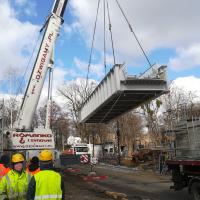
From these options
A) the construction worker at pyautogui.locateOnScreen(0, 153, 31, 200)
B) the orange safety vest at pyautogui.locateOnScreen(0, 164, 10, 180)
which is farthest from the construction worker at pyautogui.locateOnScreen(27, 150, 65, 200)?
the orange safety vest at pyautogui.locateOnScreen(0, 164, 10, 180)

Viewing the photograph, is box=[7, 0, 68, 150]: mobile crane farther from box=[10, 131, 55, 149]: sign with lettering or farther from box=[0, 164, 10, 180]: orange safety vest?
box=[0, 164, 10, 180]: orange safety vest

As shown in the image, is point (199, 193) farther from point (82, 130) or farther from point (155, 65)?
point (82, 130)

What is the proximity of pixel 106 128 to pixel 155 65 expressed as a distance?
58.7 m

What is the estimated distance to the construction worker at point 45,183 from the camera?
485 centimetres

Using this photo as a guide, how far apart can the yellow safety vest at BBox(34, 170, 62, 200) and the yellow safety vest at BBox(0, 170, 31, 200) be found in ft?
2.27

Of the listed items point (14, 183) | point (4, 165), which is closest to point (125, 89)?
point (4, 165)

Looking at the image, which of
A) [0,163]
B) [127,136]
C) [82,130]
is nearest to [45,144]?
[0,163]

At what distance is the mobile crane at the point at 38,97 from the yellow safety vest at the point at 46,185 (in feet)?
42.1

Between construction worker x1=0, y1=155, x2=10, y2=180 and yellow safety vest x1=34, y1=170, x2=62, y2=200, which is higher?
construction worker x1=0, y1=155, x2=10, y2=180

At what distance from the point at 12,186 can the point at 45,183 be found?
81cm

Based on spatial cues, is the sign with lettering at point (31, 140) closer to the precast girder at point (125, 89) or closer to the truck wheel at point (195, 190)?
the precast girder at point (125, 89)

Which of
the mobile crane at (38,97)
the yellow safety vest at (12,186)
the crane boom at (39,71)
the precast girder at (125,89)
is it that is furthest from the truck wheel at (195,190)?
the crane boom at (39,71)

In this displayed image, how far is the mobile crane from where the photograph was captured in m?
17.6

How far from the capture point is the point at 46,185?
4.86m
